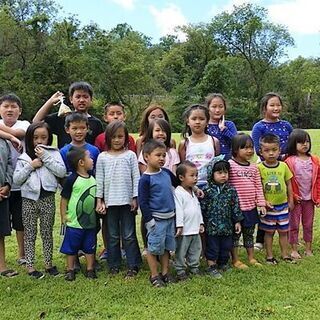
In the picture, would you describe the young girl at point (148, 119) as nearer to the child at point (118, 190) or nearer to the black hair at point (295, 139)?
the child at point (118, 190)

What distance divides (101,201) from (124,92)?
33994mm

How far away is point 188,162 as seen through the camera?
482 cm

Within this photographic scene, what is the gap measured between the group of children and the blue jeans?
0.4 inches

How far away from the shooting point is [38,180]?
4.79m

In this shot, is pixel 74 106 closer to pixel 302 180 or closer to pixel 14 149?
pixel 14 149

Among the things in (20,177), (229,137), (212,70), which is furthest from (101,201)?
(212,70)

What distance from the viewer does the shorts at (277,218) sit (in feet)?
17.4

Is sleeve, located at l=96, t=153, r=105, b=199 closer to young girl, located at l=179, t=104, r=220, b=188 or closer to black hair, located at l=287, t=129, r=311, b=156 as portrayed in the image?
young girl, located at l=179, t=104, r=220, b=188

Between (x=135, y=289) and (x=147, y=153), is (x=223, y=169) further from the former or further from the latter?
(x=135, y=289)

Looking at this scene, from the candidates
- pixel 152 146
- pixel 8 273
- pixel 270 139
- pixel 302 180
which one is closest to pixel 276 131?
pixel 270 139

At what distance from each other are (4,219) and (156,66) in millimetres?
38528

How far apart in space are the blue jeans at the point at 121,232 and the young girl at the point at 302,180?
191cm

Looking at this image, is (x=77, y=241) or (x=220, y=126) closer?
(x=77, y=241)

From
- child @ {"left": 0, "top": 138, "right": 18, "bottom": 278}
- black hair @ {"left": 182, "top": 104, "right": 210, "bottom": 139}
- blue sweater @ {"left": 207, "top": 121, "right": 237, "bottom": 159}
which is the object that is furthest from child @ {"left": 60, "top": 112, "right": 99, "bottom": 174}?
blue sweater @ {"left": 207, "top": 121, "right": 237, "bottom": 159}
